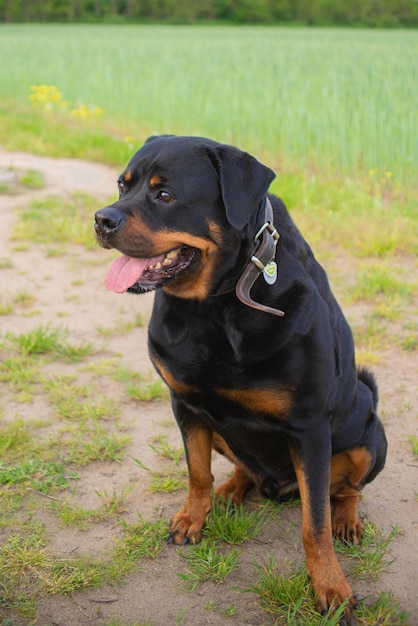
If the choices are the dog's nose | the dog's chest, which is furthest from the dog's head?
the dog's chest

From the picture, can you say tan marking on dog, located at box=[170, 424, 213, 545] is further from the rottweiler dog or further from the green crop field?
the green crop field

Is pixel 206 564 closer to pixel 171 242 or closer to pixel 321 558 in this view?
pixel 321 558

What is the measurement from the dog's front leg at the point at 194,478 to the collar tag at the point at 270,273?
62cm

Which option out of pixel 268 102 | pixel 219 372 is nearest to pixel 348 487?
pixel 219 372

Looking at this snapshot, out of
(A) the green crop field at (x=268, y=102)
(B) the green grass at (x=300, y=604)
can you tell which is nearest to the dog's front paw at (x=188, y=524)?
(B) the green grass at (x=300, y=604)

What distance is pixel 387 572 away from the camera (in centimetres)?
257

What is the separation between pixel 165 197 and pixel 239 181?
10.6 inches

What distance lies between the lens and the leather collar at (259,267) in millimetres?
2338

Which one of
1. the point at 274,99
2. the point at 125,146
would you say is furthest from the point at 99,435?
the point at 274,99

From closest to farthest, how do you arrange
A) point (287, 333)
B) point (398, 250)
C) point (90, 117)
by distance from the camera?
point (287, 333), point (398, 250), point (90, 117)

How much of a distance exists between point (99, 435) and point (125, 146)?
5.76 metres

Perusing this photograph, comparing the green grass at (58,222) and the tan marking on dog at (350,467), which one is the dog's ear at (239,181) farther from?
the green grass at (58,222)

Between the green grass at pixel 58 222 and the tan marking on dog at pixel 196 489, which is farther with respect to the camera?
the green grass at pixel 58 222

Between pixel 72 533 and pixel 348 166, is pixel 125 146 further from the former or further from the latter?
pixel 72 533
